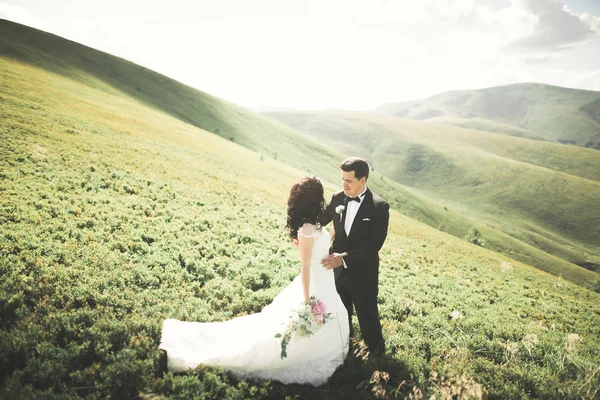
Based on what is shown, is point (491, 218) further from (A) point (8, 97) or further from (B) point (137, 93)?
(A) point (8, 97)

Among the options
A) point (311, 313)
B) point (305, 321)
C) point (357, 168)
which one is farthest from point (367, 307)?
point (357, 168)

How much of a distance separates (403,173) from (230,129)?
85483mm

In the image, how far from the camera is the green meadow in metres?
5.64

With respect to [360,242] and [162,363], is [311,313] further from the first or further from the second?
[162,363]

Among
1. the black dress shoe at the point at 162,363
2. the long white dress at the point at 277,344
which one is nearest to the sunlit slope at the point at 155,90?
the black dress shoe at the point at 162,363

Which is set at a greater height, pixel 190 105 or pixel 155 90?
pixel 155 90

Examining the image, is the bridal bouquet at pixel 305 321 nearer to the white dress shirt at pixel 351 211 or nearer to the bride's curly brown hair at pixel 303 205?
the bride's curly brown hair at pixel 303 205

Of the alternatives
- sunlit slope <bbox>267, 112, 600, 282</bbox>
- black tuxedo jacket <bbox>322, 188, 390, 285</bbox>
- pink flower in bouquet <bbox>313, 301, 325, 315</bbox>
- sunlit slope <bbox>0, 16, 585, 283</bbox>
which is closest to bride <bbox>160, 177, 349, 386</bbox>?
pink flower in bouquet <bbox>313, 301, 325, 315</bbox>

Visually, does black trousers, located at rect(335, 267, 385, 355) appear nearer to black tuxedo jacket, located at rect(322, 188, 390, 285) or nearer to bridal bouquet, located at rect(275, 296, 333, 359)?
black tuxedo jacket, located at rect(322, 188, 390, 285)

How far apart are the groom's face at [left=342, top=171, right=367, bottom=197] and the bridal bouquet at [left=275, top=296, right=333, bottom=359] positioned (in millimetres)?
2426

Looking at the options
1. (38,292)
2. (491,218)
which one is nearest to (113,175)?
(38,292)

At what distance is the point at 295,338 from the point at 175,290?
15.1 ft

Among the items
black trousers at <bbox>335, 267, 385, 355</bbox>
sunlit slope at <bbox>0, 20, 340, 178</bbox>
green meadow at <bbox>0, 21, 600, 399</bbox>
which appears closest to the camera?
green meadow at <bbox>0, 21, 600, 399</bbox>

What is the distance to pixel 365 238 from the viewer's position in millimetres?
6348
